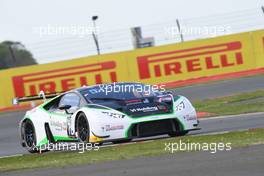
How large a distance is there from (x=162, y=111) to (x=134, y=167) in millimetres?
3380

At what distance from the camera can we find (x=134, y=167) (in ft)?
29.7

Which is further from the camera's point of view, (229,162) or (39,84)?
(39,84)

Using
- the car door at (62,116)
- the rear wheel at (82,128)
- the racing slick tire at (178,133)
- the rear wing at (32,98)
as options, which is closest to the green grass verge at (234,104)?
the racing slick tire at (178,133)

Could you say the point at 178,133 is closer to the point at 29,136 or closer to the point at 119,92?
the point at 119,92

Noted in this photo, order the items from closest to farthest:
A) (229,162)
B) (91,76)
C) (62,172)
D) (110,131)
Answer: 1. (229,162)
2. (62,172)
3. (110,131)
4. (91,76)

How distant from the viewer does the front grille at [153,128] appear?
12.1 metres

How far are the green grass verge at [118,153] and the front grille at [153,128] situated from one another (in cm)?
51

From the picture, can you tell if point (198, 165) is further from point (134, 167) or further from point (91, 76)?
point (91, 76)

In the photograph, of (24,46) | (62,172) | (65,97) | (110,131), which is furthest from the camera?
(24,46)

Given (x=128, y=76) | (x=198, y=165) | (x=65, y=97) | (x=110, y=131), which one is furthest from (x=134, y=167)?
(x=128, y=76)

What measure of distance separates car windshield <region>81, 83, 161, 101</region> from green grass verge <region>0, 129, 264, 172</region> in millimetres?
1249

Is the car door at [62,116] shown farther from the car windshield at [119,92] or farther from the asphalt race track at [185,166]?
the asphalt race track at [185,166]

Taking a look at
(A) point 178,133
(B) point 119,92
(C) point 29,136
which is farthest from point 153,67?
(A) point 178,133

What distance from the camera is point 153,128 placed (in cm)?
1223
